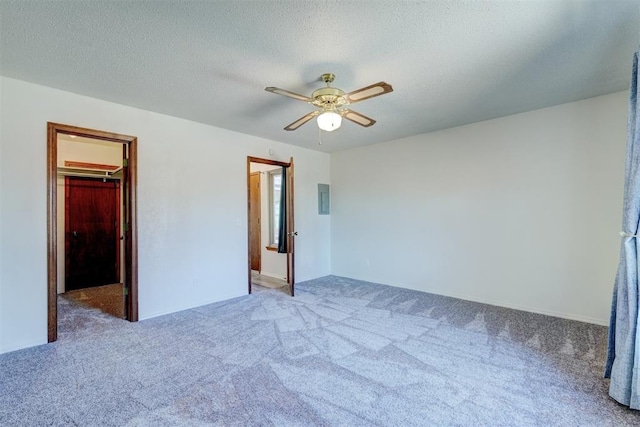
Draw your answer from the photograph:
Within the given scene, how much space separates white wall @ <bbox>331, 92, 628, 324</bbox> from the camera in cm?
332

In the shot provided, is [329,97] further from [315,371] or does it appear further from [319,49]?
[315,371]

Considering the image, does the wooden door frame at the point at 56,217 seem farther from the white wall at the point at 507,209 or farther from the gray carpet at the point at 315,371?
the white wall at the point at 507,209

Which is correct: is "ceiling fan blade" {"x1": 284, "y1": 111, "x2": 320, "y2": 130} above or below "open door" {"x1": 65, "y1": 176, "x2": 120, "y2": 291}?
above

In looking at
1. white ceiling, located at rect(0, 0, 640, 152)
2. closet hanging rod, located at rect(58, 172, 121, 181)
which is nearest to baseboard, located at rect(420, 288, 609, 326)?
white ceiling, located at rect(0, 0, 640, 152)

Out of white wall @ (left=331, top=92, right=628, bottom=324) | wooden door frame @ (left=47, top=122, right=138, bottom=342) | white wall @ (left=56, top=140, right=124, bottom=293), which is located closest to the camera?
wooden door frame @ (left=47, top=122, right=138, bottom=342)

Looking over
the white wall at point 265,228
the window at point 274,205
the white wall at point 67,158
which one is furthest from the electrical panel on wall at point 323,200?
the white wall at point 67,158

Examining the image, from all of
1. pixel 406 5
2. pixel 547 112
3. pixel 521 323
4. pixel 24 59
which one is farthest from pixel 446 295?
pixel 24 59

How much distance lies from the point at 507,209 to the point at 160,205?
451 cm

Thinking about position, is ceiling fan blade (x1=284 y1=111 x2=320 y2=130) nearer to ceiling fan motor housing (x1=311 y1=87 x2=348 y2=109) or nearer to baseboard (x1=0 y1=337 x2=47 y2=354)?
ceiling fan motor housing (x1=311 y1=87 x2=348 y2=109)

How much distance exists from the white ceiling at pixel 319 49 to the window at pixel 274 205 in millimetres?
2787

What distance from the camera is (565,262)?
353 cm

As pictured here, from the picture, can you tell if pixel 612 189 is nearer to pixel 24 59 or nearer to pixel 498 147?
pixel 498 147

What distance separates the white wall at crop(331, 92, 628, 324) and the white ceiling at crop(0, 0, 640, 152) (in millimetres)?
537

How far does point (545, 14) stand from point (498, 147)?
2314 millimetres
